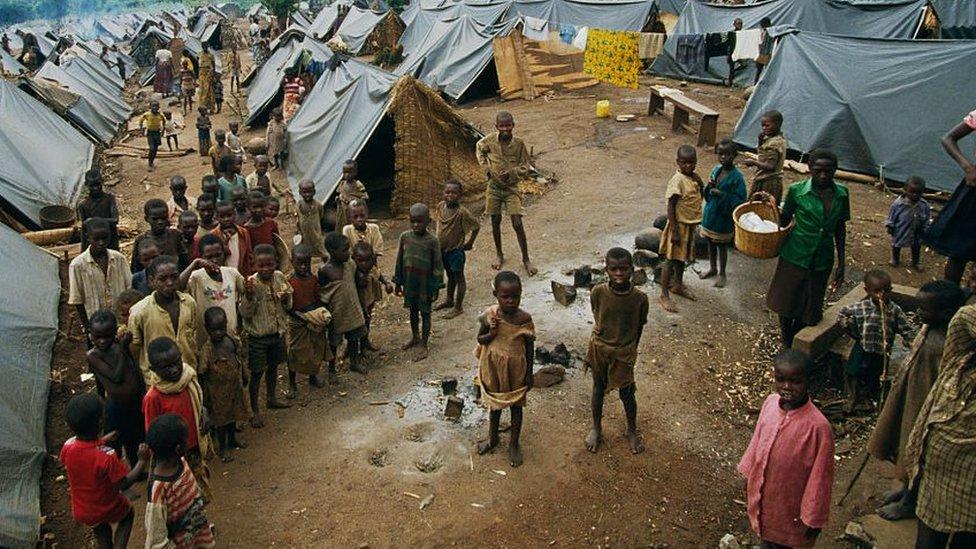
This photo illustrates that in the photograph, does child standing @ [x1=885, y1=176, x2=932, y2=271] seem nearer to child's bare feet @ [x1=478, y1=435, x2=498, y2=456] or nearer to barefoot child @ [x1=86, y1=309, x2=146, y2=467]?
child's bare feet @ [x1=478, y1=435, x2=498, y2=456]

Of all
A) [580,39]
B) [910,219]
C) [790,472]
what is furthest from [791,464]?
[580,39]

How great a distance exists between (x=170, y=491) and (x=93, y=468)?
0.55m

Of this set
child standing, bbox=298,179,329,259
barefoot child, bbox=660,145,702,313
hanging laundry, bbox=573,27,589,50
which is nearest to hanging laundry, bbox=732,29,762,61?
hanging laundry, bbox=573,27,589,50

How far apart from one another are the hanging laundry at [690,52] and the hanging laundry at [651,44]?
15.6 inches

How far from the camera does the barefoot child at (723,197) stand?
6.10 meters

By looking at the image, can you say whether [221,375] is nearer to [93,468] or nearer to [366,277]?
[93,468]

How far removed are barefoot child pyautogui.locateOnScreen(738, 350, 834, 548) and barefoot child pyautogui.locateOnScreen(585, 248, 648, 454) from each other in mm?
1131

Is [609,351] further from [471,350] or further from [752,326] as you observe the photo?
[752,326]

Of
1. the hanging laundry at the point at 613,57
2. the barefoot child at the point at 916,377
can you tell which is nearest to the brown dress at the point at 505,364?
the barefoot child at the point at 916,377

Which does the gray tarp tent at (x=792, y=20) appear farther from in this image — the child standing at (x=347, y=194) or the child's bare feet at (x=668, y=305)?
the child standing at (x=347, y=194)

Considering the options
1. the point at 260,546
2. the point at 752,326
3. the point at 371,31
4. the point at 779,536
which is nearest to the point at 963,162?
the point at 752,326

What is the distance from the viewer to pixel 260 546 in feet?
12.4

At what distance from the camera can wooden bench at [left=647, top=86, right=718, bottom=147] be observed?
11375mm

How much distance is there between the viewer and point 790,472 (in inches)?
116
